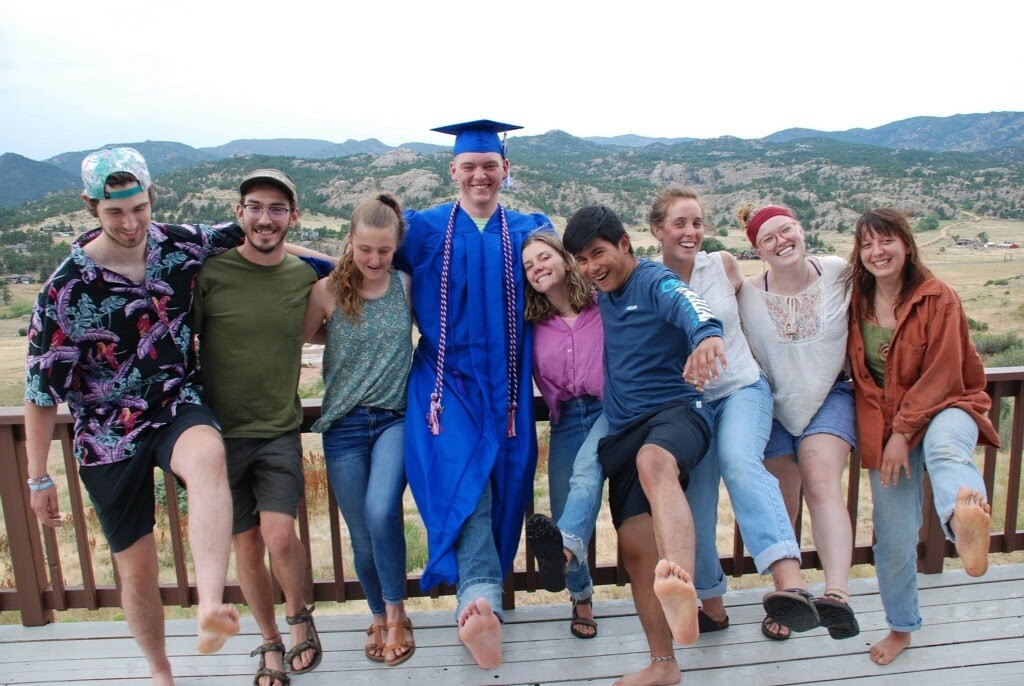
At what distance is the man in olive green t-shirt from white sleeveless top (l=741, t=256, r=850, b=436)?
69.0 inches

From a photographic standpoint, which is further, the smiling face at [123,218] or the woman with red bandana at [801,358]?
the woman with red bandana at [801,358]

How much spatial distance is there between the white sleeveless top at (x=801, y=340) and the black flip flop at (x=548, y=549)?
98 centimetres

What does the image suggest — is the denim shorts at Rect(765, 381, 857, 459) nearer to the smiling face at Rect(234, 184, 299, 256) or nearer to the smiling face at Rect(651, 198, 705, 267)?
the smiling face at Rect(651, 198, 705, 267)

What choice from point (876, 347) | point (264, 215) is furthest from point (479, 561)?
point (876, 347)

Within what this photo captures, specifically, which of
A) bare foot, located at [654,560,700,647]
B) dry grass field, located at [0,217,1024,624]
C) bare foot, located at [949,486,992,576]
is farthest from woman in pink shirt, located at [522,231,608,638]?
dry grass field, located at [0,217,1024,624]

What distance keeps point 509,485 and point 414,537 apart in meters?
4.71

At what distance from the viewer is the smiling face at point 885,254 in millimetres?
2543

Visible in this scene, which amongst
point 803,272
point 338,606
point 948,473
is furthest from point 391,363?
point 338,606

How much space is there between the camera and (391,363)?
8.82ft

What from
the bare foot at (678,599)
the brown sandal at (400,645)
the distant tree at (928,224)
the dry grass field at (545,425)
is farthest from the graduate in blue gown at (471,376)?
the distant tree at (928,224)

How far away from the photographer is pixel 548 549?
256 centimetres

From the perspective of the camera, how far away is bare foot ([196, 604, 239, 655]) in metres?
1.95

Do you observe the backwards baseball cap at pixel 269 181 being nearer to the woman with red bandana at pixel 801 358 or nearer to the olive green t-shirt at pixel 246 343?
the olive green t-shirt at pixel 246 343

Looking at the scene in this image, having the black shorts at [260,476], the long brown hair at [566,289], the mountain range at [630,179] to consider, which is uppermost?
→ the mountain range at [630,179]
